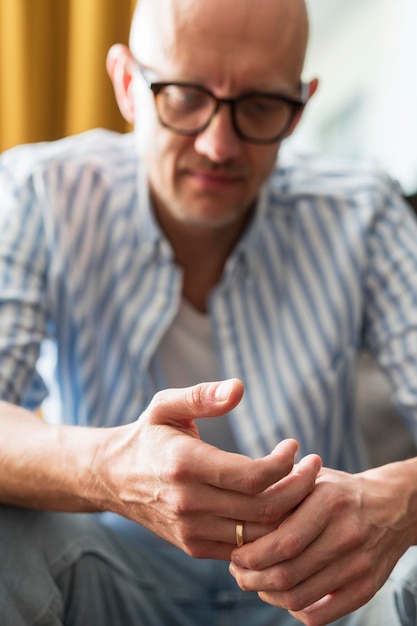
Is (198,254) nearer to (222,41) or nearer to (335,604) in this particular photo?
(222,41)

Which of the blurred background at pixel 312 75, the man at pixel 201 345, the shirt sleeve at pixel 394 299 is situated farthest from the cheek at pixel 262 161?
the blurred background at pixel 312 75

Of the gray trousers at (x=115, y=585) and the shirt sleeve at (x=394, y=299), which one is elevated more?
the shirt sleeve at (x=394, y=299)

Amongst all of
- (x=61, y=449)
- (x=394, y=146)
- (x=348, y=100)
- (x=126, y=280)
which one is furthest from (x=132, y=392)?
(x=348, y=100)

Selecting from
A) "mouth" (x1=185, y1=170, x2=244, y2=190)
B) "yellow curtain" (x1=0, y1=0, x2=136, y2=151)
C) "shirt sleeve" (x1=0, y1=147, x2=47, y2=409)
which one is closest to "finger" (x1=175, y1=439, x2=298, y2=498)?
"shirt sleeve" (x1=0, y1=147, x2=47, y2=409)

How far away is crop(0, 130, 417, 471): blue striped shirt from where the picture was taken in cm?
125

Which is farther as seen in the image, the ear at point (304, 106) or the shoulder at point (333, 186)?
the shoulder at point (333, 186)

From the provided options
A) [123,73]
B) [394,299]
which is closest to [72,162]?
[123,73]

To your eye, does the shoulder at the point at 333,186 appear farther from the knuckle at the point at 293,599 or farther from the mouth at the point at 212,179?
the knuckle at the point at 293,599

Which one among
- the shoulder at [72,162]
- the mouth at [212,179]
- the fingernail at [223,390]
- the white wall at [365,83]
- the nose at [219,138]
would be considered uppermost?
the nose at [219,138]

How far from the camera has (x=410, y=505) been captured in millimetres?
966

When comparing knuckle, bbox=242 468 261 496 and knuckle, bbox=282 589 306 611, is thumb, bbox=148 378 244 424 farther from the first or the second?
knuckle, bbox=282 589 306 611

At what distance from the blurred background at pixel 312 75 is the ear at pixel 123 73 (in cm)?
40

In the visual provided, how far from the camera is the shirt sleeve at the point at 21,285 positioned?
114 cm

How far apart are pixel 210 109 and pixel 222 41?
92 millimetres
